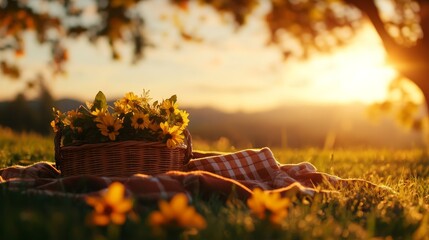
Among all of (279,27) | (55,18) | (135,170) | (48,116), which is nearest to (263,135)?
(48,116)

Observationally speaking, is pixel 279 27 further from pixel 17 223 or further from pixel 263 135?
pixel 263 135

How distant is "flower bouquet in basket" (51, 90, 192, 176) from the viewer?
3.87 meters

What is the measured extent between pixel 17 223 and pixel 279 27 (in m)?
11.1

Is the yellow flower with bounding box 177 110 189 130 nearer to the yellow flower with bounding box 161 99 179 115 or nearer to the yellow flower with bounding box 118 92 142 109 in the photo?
the yellow flower with bounding box 161 99 179 115

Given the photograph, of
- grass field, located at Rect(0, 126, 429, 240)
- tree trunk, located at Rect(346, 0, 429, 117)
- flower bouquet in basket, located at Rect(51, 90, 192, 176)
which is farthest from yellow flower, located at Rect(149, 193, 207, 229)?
tree trunk, located at Rect(346, 0, 429, 117)

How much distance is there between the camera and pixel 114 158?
387cm

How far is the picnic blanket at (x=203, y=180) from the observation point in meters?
3.00

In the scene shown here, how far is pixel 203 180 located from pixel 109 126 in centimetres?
104

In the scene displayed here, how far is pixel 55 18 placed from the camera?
976 cm

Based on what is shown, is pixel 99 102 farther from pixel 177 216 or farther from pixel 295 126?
pixel 295 126

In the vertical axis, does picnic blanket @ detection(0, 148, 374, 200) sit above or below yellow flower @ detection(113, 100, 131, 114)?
below

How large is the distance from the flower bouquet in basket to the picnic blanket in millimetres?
239

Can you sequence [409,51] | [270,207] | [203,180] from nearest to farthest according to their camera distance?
[270,207], [203,180], [409,51]

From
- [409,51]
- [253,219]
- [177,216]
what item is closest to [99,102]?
[253,219]
